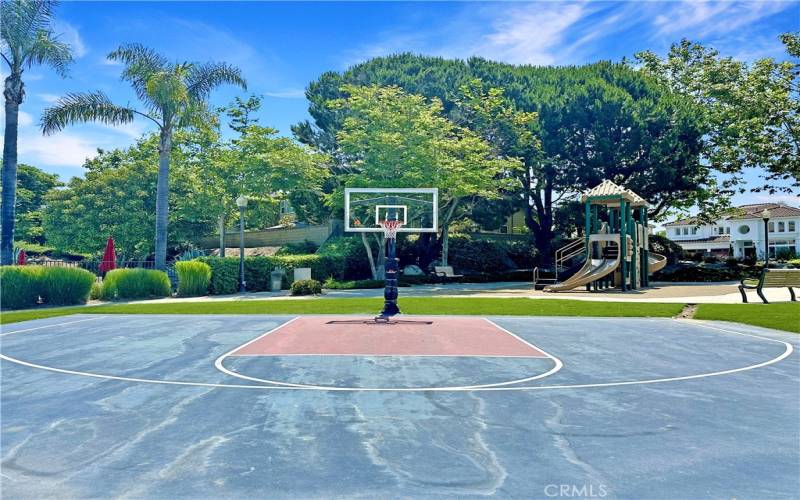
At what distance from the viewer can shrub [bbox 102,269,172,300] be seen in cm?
2386

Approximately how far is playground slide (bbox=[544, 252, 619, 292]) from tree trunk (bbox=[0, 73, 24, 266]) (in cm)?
2409

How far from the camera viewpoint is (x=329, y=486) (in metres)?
4.23

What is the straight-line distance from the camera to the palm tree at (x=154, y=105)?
2580 centimetres

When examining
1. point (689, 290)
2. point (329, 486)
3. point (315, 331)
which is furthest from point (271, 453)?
point (689, 290)

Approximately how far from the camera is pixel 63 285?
21969mm

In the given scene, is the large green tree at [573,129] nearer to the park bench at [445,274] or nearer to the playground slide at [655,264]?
the playground slide at [655,264]

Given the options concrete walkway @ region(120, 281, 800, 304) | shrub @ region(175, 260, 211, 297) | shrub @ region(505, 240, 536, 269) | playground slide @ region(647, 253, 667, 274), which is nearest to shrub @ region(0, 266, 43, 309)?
concrete walkway @ region(120, 281, 800, 304)

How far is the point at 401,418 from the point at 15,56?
88.7ft

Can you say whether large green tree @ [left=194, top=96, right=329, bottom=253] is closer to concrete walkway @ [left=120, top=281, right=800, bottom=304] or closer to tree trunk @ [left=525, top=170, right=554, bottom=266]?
concrete walkway @ [left=120, top=281, right=800, bottom=304]

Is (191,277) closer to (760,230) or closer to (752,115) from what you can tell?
(752,115)

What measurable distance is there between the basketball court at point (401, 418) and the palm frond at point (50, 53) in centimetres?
1970

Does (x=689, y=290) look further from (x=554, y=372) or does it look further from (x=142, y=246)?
(x=142, y=246)

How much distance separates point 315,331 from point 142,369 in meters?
4.74

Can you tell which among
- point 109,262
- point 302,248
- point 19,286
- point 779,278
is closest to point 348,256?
point 302,248
